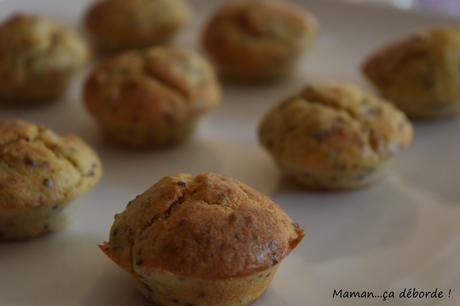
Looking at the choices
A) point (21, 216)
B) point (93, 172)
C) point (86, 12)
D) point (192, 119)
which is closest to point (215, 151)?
point (192, 119)

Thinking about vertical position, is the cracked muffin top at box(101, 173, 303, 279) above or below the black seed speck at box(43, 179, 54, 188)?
below

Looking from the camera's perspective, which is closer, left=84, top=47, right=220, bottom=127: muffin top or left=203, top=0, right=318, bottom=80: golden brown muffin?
left=84, top=47, right=220, bottom=127: muffin top

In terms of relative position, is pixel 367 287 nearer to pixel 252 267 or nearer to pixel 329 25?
pixel 252 267

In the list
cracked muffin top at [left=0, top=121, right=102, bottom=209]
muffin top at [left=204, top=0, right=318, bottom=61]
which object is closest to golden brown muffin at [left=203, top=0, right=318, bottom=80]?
muffin top at [left=204, top=0, right=318, bottom=61]

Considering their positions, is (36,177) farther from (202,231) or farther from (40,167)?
(202,231)

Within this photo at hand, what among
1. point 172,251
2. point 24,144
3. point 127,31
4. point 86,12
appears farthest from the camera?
point 86,12

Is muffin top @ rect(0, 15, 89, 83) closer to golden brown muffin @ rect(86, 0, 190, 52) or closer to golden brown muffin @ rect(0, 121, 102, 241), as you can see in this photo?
golden brown muffin @ rect(86, 0, 190, 52)
